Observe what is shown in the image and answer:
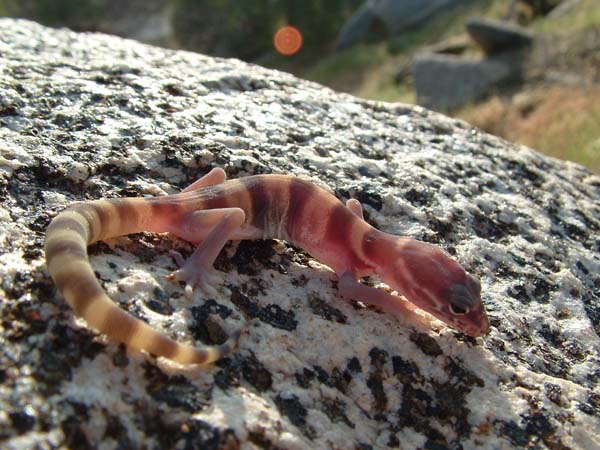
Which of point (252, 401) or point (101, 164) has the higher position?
point (101, 164)

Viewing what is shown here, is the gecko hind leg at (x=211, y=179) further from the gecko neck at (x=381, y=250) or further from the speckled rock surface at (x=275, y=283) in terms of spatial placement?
the gecko neck at (x=381, y=250)

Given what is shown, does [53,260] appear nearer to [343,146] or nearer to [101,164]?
[101,164]

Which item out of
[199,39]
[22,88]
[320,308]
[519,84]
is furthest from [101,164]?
[199,39]

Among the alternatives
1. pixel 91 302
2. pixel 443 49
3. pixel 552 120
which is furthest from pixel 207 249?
pixel 443 49

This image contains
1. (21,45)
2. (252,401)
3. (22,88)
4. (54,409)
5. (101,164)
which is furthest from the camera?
(21,45)

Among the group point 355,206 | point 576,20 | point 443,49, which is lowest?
point 443,49

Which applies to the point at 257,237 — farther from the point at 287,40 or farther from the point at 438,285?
the point at 287,40

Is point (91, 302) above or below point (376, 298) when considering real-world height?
above
